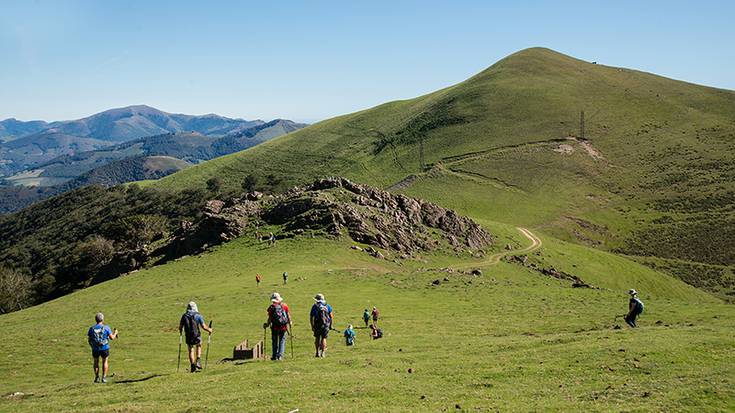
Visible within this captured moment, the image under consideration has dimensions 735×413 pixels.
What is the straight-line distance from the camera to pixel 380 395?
57.5ft

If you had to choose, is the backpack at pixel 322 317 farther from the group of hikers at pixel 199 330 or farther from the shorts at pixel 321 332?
the shorts at pixel 321 332

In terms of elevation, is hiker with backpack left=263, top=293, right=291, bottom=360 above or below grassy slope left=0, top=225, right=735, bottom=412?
above

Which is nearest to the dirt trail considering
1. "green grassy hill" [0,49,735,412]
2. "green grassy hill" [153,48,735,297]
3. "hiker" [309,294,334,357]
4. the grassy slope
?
"green grassy hill" [0,49,735,412]

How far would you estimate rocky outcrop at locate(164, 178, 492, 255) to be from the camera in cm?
6781

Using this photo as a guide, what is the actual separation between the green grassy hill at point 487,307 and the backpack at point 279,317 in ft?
6.15

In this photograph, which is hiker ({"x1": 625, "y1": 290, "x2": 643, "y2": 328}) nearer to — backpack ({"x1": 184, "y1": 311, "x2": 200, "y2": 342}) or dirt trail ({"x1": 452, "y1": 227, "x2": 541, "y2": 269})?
backpack ({"x1": 184, "y1": 311, "x2": 200, "y2": 342})

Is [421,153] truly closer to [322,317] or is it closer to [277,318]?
[322,317]

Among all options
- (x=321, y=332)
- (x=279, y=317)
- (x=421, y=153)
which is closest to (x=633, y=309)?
(x=321, y=332)

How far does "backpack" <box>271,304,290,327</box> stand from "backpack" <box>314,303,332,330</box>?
1.47 m

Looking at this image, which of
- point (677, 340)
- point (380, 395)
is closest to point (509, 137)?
point (677, 340)

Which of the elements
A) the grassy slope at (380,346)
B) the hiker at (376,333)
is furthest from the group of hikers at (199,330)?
the hiker at (376,333)

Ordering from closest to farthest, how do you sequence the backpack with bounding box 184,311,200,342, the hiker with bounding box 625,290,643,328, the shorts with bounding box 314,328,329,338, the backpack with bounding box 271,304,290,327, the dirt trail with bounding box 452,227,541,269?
the backpack with bounding box 184,311,200,342, the backpack with bounding box 271,304,290,327, the shorts with bounding box 314,328,329,338, the hiker with bounding box 625,290,643,328, the dirt trail with bounding box 452,227,541,269

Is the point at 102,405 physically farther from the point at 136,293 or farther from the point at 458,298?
the point at 136,293

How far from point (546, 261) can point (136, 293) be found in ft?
183
